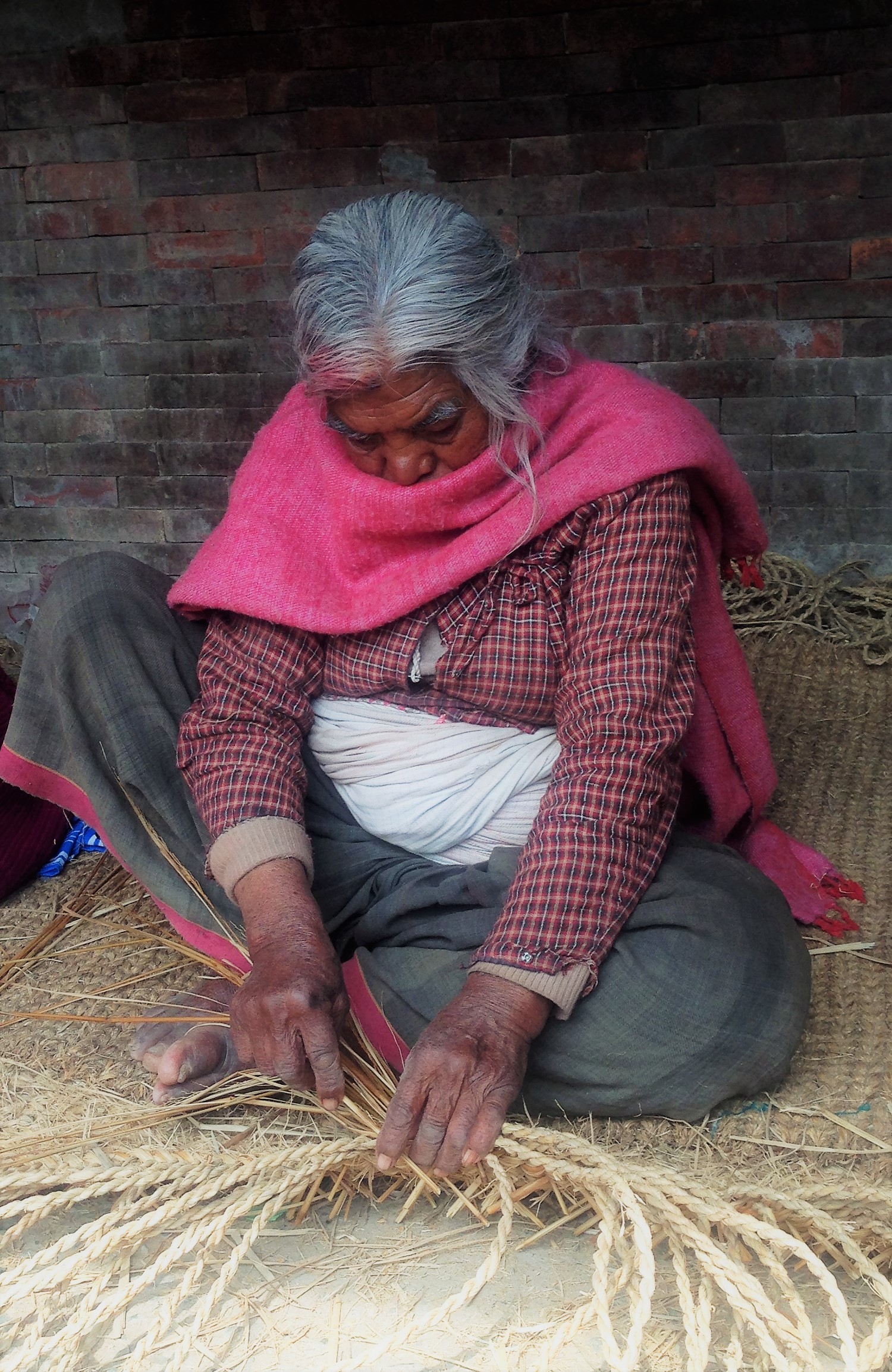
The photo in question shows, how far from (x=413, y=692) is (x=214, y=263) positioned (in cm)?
208

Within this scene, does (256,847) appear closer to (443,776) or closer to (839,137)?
(443,776)

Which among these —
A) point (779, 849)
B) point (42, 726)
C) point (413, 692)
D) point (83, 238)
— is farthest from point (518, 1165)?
point (83, 238)

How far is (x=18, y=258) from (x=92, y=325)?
27cm

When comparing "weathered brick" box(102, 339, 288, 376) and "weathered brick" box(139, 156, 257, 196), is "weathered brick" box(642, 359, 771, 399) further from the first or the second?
"weathered brick" box(139, 156, 257, 196)

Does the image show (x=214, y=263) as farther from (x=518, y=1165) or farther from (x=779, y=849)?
(x=518, y=1165)

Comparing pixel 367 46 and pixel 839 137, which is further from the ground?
pixel 367 46

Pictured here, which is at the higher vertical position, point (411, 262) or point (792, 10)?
point (792, 10)

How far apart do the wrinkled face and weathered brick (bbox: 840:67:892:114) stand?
202cm


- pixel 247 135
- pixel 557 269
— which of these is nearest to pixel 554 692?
pixel 557 269

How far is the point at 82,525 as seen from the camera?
11.9ft

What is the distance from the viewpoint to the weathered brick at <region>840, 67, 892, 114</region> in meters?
2.98

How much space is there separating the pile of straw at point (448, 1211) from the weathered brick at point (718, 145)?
→ 7.96 feet

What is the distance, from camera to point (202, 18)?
3.17 metres

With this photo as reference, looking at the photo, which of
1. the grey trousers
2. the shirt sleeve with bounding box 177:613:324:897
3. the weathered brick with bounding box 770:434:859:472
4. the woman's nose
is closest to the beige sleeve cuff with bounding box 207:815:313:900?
the shirt sleeve with bounding box 177:613:324:897
